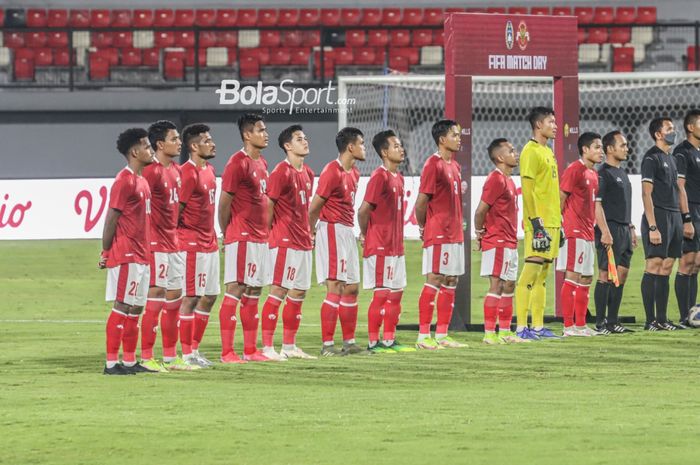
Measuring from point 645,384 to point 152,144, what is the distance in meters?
4.06

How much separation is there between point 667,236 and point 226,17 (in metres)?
19.3

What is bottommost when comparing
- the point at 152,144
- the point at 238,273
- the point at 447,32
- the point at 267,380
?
the point at 267,380

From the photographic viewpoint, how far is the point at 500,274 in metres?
12.5

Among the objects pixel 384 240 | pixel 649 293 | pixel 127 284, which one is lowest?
pixel 649 293

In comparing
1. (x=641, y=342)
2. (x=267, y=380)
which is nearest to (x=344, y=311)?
(x=267, y=380)

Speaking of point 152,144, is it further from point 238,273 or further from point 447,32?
point 447,32

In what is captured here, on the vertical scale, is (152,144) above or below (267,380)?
above

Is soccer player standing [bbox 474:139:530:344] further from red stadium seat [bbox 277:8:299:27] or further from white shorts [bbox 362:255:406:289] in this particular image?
red stadium seat [bbox 277:8:299:27]

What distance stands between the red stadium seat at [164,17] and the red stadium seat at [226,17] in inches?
39.6

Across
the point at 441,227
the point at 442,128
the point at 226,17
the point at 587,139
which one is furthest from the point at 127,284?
the point at 226,17

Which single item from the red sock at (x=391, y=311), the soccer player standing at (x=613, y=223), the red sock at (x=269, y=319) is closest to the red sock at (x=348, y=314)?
the red sock at (x=391, y=311)

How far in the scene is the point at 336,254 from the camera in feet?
37.8

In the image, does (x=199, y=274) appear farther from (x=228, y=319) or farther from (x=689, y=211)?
(x=689, y=211)

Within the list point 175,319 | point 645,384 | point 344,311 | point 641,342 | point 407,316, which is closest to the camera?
point 645,384
